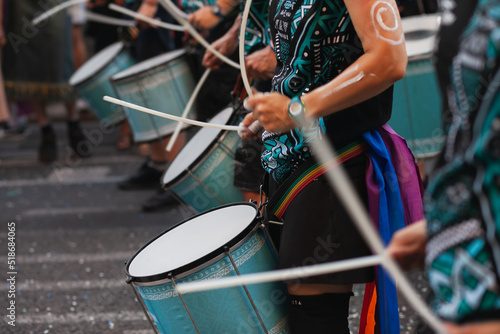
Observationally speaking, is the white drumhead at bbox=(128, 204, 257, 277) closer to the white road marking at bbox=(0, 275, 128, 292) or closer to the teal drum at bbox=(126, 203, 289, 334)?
the teal drum at bbox=(126, 203, 289, 334)

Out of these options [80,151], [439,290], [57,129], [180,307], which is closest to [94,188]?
[80,151]

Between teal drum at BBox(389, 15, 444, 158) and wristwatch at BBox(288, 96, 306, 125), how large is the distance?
6.55 feet

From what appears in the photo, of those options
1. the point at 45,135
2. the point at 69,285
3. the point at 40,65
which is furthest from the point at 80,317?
the point at 40,65

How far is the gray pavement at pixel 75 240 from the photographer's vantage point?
3.00 meters

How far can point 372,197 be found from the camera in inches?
64.9

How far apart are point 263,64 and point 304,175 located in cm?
65

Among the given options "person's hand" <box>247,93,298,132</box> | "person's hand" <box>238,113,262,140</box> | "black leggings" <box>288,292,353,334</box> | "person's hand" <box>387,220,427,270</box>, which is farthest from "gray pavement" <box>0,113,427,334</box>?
"person's hand" <box>387,220,427,270</box>

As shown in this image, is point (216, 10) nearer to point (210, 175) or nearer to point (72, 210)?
point (210, 175)

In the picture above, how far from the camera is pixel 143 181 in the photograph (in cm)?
506

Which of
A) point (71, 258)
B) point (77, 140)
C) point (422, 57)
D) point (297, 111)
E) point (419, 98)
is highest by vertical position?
point (297, 111)

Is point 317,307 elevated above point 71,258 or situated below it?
above

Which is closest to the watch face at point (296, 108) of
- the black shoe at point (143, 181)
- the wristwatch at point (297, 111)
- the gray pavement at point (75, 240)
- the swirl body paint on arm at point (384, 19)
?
the wristwatch at point (297, 111)

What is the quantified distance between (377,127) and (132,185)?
3.55m

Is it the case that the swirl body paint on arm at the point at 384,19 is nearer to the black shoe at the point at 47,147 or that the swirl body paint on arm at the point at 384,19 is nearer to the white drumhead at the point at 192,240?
the white drumhead at the point at 192,240
